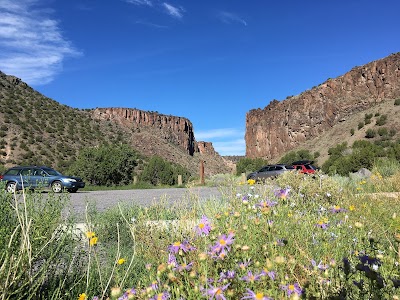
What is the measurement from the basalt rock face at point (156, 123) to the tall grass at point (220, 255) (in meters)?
81.6

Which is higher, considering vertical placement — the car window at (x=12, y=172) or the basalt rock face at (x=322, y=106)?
the basalt rock face at (x=322, y=106)

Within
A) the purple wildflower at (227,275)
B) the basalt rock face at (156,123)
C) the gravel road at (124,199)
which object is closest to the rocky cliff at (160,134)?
the basalt rock face at (156,123)

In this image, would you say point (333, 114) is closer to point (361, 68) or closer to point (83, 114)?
point (361, 68)

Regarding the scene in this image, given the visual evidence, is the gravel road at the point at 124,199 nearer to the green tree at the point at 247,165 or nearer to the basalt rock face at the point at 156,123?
the green tree at the point at 247,165

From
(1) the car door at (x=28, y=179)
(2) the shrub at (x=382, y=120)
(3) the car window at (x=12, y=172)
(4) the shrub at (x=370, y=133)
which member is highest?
(2) the shrub at (x=382, y=120)

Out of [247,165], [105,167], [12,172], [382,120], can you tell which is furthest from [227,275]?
[382,120]

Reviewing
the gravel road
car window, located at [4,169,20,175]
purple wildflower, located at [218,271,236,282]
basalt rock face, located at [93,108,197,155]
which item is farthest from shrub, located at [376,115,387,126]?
purple wildflower, located at [218,271,236,282]

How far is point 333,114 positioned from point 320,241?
76.7 meters

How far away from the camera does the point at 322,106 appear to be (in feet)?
257

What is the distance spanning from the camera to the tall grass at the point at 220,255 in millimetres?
2180

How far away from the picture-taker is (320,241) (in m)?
3.61

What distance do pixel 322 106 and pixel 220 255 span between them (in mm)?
80808

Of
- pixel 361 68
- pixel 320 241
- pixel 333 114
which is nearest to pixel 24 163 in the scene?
pixel 320 241

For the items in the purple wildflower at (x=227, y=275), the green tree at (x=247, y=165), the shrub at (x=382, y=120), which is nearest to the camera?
the purple wildflower at (x=227, y=275)
